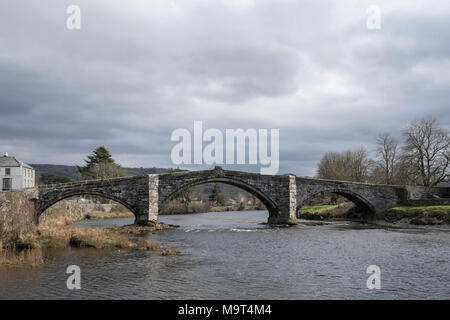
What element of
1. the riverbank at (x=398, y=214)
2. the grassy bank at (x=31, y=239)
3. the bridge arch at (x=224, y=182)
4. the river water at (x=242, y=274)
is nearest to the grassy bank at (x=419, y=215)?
the riverbank at (x=398, y=214)

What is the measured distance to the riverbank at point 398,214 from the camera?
41281mm

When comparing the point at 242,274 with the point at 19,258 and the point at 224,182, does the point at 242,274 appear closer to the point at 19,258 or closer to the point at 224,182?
the point at 19,258

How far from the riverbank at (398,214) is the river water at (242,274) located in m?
18.0

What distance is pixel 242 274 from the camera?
54.2ft

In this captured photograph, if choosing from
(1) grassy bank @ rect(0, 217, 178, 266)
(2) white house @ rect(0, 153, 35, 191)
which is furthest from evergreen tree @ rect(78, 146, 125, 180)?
(1) grassy bank @ rect(0, 217, 178, 266)

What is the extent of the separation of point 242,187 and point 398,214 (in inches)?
779

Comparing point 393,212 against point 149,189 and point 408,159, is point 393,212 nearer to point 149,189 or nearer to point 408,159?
point 408,159

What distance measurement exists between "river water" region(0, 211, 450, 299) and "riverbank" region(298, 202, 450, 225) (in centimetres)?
1797

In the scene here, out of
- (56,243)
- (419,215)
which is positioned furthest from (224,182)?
(56,243)

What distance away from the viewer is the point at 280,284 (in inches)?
582

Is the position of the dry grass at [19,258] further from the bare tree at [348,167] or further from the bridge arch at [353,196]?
the bare tree at [348,167]

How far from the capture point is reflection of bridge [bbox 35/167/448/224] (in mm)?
39062
